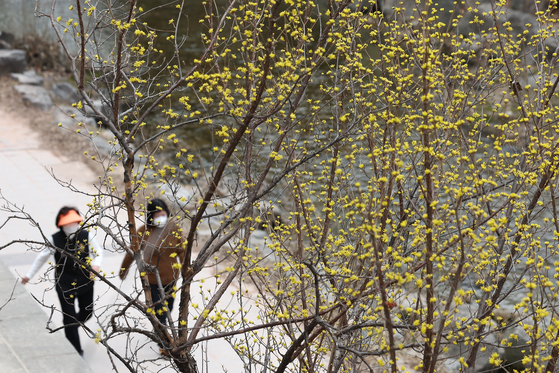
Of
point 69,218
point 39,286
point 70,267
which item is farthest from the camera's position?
point 39,286

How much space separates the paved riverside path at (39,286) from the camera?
15.7ft

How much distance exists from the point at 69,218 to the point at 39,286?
6.86 feet

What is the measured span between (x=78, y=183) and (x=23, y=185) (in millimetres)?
897

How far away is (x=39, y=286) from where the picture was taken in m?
7.25

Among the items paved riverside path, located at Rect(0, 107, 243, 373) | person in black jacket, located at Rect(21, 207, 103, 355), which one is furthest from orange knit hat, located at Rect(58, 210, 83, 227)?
paved riverside path, located at Rect(0, 107, 243, 373)

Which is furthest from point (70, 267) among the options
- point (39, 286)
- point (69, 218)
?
point (39, 286)

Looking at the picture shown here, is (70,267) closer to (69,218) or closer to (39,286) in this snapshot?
(69,218)

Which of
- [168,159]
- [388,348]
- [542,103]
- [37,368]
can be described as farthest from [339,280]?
[168,159]

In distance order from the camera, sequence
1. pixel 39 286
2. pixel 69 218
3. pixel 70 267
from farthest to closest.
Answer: pixel 39 286, pixel 70 267, pixel 69 218

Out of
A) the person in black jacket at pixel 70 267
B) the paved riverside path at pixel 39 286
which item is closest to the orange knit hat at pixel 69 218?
the person in black jacket at pixel 70 267

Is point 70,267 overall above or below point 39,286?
below

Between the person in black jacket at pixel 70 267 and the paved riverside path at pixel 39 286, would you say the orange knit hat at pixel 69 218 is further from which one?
the paved riverside path at pixel 39 286

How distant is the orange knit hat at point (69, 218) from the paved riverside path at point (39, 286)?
0.51 metres

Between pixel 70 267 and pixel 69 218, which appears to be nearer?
pixel 69 218
